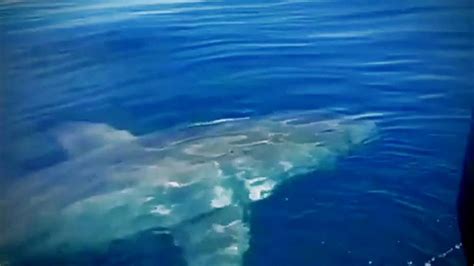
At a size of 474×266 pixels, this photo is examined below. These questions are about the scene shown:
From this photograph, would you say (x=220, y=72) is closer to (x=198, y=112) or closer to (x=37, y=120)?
(x=198, y=112)

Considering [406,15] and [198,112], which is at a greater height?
[406,15]

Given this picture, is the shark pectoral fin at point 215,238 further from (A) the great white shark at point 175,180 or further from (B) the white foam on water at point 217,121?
(B) the white foam on water at point 217,121

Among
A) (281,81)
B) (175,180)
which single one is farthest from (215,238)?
(281,81)

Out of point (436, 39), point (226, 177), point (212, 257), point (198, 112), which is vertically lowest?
point (212, 257)

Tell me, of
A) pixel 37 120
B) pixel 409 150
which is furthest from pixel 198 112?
pixel 409 150

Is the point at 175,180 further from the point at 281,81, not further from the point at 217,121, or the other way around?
the point at 281,81

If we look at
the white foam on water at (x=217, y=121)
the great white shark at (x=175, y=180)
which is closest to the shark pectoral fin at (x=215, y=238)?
the great white shark at (x=175, y=180)
